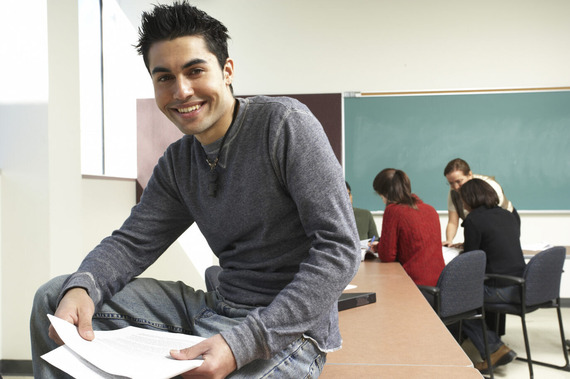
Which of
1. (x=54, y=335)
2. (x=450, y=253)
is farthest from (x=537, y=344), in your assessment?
(x=54, y=335)

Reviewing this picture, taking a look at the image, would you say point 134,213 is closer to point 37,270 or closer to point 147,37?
point 147,37

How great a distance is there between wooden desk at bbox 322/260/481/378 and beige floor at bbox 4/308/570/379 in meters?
1.71

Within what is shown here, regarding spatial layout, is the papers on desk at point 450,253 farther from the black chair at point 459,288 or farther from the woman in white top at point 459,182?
the black chair at point 459,288

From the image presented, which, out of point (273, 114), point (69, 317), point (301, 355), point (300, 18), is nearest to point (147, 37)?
point (273, 114)

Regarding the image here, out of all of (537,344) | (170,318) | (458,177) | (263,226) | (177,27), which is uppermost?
(177,27)

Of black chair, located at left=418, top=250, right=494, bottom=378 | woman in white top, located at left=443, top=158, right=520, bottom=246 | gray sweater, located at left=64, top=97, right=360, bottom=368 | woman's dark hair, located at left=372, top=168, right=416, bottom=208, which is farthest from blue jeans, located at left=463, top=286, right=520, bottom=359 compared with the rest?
gray sweater, located at left=64, top=97, right=360, bottom=368

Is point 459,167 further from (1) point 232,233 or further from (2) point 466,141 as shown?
(1) point 232,233

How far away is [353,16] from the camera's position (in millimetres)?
4895

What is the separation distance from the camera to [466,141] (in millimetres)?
4762

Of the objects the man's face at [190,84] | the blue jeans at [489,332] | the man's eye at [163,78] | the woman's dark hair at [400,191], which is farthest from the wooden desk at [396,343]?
the blue jeans at [489,332]

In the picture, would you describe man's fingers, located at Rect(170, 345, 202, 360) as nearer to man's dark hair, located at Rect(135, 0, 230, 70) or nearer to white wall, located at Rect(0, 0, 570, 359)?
man's dark hair, located at Rect(135, 0, 230, 70)

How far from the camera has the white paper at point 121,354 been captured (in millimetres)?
848

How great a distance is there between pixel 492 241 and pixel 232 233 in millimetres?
2419

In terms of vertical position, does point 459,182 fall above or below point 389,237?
above
